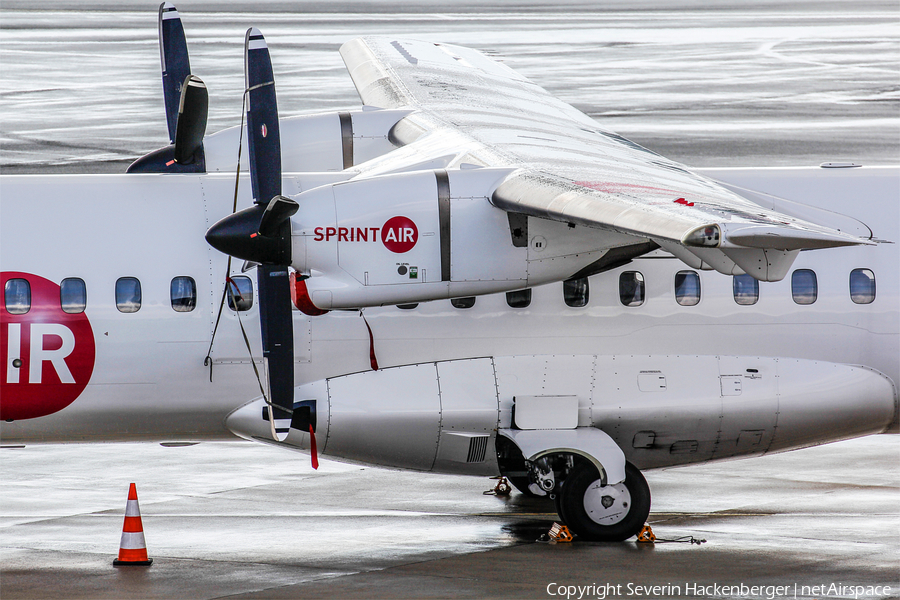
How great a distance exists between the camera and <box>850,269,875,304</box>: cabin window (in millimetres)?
12188

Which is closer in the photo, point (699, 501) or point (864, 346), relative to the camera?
point (864, 346)

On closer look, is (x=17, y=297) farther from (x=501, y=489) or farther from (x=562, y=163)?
(x=501, y=489)

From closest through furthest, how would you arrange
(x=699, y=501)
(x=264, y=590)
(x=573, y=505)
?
(x=264, y=590)
(x=573, y=505)
(x=699, y=501)

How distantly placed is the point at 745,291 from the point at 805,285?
650mm

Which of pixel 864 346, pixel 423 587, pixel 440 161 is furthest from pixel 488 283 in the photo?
pixel 864 346

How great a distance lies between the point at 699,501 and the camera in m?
13.4

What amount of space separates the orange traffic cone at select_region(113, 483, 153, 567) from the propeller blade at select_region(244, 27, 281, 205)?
300cm

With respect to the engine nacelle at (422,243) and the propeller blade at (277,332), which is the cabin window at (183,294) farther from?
the engine nacelle at (422,243)

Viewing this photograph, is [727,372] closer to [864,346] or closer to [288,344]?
[864,346]

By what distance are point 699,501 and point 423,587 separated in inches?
187

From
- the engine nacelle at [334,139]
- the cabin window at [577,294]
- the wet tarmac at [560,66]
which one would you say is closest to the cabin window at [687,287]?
the cabin window at [577,294]

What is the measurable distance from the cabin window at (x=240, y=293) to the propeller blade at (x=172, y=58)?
2.15m

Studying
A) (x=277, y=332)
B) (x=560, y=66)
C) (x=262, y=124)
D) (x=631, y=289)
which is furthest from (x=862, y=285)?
(x=560, y=66)

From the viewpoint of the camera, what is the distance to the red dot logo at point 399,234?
9.76m
